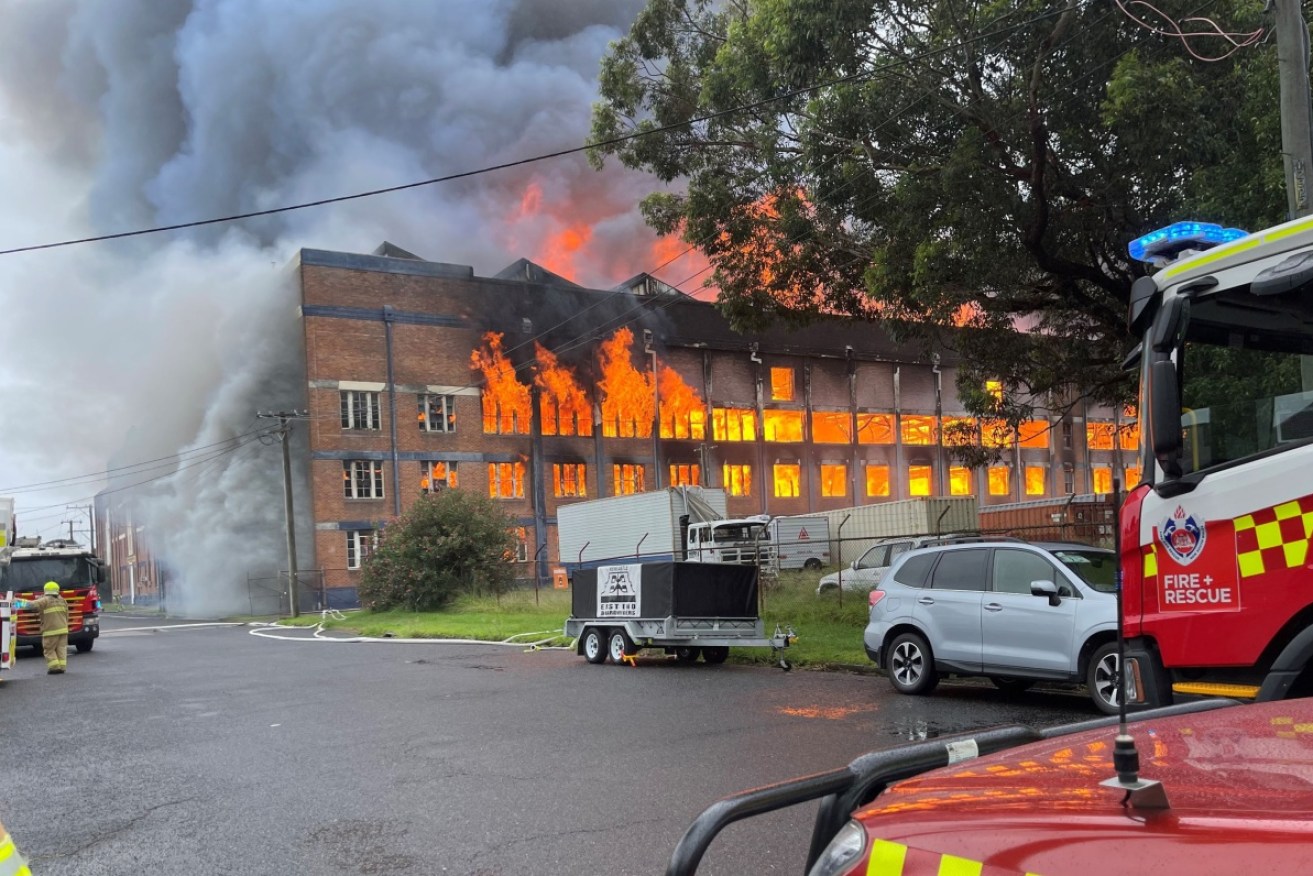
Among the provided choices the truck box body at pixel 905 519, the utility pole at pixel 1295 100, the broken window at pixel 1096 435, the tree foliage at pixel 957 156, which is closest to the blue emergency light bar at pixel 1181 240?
the utility pole at pixel 1295 100

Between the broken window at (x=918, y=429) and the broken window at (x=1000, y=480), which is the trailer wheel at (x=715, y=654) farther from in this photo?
the broken window at (x=1000, y=480)

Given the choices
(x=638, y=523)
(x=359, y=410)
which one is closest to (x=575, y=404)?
(x=359, y=410)

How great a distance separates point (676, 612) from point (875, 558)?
983cm

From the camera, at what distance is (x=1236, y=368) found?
17.8 feet

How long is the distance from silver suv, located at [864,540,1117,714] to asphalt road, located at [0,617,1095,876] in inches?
17.6

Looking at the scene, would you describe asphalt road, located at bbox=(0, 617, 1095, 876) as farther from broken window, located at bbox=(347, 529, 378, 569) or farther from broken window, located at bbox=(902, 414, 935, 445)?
broken window, located at bbox=(902, 414, 935, 445)

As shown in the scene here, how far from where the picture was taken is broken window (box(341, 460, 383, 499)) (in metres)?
41.2

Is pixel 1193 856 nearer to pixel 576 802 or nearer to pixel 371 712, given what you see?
pixel 576 802

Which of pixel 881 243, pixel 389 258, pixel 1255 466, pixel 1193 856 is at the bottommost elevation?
pixel 1193 856

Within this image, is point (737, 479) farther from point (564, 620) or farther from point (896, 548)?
point (564, 620)

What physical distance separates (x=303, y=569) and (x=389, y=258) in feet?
45.3

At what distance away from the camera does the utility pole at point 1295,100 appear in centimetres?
896

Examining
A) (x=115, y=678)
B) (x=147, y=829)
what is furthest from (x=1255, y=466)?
(x=115, y=678)

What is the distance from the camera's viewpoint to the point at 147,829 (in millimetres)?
6453
